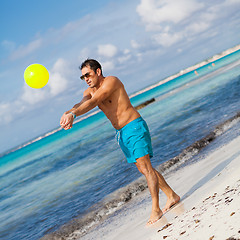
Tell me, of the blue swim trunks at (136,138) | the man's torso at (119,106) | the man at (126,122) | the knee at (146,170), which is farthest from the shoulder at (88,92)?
the knee at (146,170)

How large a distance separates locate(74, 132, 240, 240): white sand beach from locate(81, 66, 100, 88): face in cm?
194

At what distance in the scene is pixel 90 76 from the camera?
167 inches

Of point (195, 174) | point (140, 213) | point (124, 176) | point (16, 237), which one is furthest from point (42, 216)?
point (195, 174)

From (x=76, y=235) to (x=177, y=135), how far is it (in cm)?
574

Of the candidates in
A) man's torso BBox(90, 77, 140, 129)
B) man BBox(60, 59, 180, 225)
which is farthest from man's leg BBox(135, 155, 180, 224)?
man's torso BBox(90, 77, 140, 129)

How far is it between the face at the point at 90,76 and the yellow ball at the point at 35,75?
2.21 feet

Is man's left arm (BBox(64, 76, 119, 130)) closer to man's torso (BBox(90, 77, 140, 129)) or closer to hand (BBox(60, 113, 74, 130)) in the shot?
man's torso (BBox(90, 77, 140, 129))

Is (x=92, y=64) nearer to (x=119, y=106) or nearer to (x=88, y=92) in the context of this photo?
(x=88, y=92)

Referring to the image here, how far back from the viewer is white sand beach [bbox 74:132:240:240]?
9.62ft

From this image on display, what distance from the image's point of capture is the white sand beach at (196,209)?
9.62ft

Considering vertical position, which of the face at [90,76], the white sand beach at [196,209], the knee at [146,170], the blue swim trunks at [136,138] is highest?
the face at [90,76]

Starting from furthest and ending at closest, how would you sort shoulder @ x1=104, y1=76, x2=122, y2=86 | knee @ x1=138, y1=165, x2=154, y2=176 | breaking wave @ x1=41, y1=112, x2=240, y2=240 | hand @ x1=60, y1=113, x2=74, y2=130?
breaking wave @ x1=41, y1=112, x2=240, y2=240
knee @ x1=138, y1=165, x2=154, y2=176
shoulder @ x1=104, y1=76, x2=122, y2=86
hand @ x1=60, y1=113, x2=74, y2=130

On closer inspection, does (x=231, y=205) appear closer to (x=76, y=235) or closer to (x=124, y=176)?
(x=76, y=235)

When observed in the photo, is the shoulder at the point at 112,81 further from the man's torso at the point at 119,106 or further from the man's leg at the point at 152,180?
the man's leg at the point at 152,180
